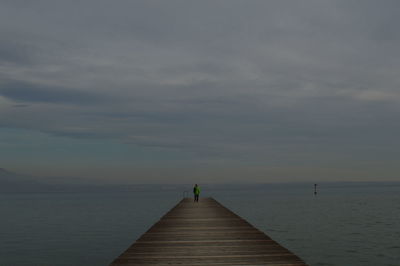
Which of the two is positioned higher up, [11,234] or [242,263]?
[242,263]

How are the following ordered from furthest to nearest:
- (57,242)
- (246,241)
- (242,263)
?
(57,242) < (246,241) < (242,263)

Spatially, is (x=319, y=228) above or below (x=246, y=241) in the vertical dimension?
below

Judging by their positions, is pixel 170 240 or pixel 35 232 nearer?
pixel 170 240

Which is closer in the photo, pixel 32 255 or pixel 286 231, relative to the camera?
pixel 32 255

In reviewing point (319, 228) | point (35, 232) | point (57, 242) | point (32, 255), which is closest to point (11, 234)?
point (35, 232)

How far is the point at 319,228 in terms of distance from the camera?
1405 inches

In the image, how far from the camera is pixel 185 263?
10570 mm

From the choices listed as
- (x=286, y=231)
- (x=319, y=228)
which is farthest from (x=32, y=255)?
(x=319, y=228)

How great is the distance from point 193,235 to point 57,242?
20092 mm

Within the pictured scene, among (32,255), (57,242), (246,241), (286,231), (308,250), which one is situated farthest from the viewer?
(286,231)

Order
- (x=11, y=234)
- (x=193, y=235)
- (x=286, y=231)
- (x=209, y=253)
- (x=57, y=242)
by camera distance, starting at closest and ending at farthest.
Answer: (x=209, y=253) < (x=193, y=235) < (x=57, y=242) < (x=286, y=231) < (x=11, y=234)

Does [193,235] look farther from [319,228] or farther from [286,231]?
→ [319,228]

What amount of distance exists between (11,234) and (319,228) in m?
28.5

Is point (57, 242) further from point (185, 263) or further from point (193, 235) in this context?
point (185, 263)
